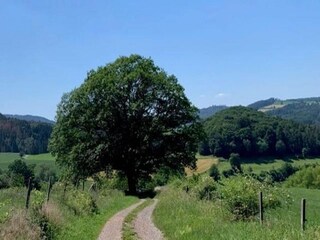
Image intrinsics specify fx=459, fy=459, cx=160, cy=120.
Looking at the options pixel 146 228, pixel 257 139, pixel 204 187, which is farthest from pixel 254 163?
pixel 146 228

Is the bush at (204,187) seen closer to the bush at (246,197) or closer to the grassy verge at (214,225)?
the grassy verge at (214,225)

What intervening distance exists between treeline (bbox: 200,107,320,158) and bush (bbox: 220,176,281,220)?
132 metres

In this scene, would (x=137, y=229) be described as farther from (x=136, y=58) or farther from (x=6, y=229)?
(x=136, y=58)

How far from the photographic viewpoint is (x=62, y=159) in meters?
54.3

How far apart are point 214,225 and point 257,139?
15020cm

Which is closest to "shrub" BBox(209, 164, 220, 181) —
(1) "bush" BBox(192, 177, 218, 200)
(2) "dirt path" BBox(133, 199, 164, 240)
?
(1) "bush" BBox(192, 177, 218, 200)

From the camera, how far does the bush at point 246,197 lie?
804 inches

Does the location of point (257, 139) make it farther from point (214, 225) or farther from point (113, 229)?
point (214, 225)

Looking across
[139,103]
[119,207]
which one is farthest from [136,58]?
[119,207]

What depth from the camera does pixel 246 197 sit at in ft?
66.8

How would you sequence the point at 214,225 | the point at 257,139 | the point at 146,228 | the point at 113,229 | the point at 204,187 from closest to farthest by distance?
1. the point at 214,225
2. the point at 113,229
3. the point at 146,228
4. the point at 204,187
5. the point at 257,139

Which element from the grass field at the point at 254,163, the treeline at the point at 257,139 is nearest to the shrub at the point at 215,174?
the grass field at the point at 254,163

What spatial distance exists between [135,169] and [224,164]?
95.7 meters

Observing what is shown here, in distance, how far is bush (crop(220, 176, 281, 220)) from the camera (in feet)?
67.0
